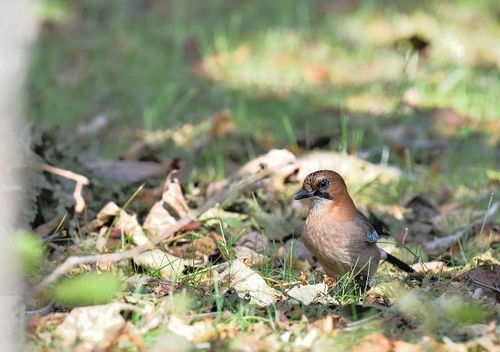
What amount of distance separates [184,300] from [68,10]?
797cm

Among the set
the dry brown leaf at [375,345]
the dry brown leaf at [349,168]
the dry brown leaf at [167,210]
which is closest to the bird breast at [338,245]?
the dry brown leaf at [167,210]

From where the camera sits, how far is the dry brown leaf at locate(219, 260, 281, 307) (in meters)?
4.30

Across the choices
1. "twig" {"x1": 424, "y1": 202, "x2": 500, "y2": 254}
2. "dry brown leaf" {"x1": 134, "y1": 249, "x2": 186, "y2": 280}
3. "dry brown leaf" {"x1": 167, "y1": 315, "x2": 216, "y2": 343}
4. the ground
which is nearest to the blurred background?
the ground

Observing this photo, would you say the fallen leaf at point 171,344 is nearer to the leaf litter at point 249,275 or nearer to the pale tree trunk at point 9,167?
the leaf litter at point 249,275

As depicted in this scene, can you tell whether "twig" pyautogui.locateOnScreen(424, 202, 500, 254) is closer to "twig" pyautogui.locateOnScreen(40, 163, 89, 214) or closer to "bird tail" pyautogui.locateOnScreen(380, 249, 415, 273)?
"bird tail" pyautogui.locateOnScreen(380, 249, 415, 273)

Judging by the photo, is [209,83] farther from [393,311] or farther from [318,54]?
[393,311]

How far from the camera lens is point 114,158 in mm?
7355

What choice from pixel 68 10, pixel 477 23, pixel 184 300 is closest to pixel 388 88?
pixel 477 23

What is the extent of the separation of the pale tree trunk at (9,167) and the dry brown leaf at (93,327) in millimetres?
177

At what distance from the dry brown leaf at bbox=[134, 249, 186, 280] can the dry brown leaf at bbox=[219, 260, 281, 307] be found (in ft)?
0.78

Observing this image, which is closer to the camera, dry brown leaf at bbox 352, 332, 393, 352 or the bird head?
dry brown leaf at bbox 352, 332, 393, 352

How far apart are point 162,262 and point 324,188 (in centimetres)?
93

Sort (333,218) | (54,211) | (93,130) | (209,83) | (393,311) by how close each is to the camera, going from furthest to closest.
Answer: (209,83) → (93,130) → (54,211) → (333,218) → (393,311)

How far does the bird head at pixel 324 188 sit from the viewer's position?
5.12 meters
